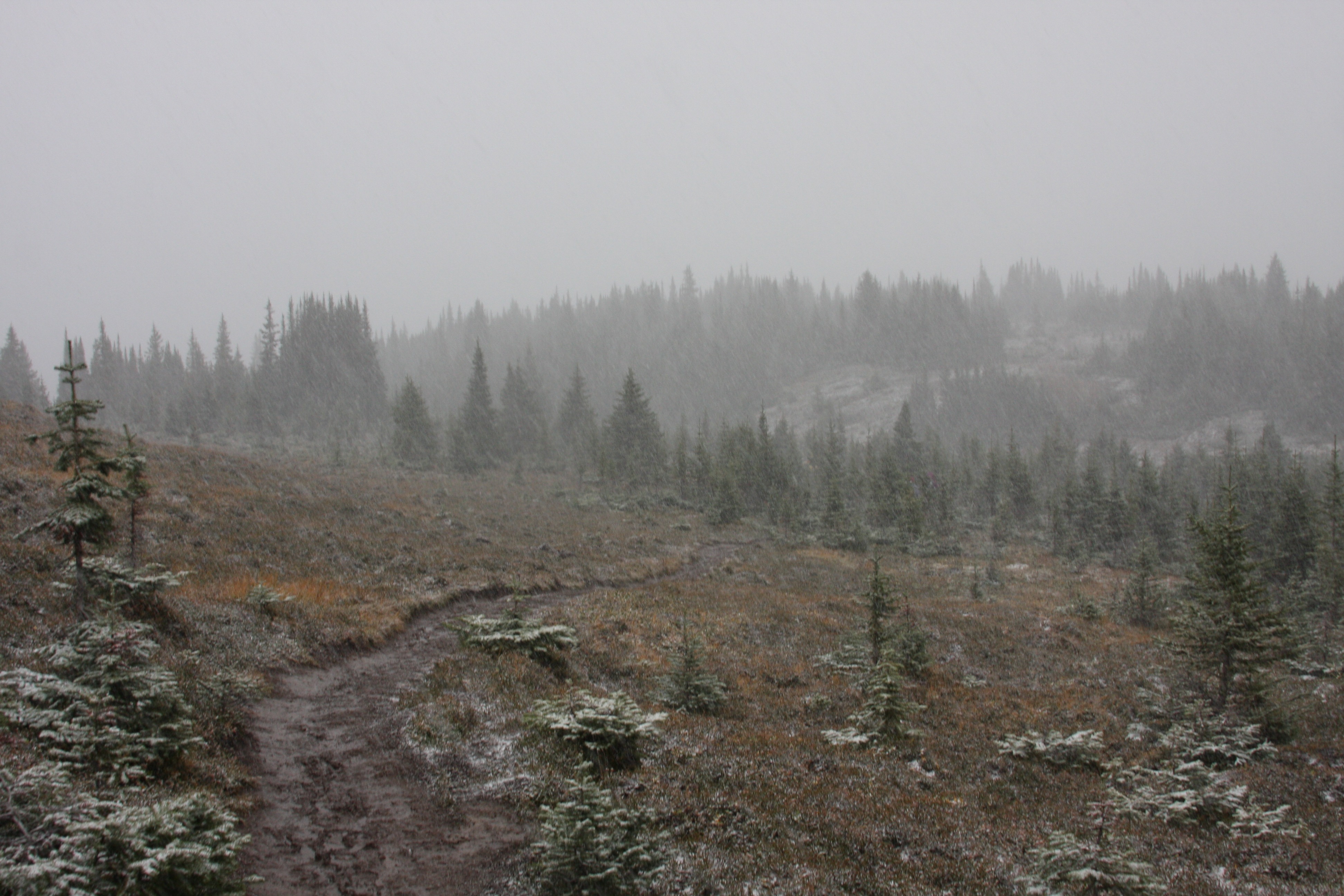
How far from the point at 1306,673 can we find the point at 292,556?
120 feet

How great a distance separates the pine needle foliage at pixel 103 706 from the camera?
23.2 feet

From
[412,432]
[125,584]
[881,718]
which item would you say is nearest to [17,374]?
[412,432]

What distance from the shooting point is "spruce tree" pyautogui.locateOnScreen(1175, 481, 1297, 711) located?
1488cm

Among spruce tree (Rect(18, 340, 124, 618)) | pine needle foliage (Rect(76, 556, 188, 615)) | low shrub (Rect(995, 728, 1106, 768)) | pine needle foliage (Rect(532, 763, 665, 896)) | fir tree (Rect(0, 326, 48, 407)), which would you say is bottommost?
low shrub (Rect(995, 728, 1106, 768))

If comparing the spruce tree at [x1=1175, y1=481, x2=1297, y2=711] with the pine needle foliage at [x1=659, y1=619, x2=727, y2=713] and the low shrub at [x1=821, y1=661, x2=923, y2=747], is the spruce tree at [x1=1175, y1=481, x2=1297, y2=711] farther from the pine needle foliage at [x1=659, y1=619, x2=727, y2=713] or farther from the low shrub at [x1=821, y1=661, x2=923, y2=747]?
the pine needle foliage at [x1=659, y1=619, x2=727, y2=713]

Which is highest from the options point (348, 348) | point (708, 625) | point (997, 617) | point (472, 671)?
point (348, 348)

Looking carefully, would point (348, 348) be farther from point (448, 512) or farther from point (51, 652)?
point (51, 652)

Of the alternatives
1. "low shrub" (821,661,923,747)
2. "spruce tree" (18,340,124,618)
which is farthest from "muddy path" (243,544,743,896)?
"low shrub" (821,661,923,747)

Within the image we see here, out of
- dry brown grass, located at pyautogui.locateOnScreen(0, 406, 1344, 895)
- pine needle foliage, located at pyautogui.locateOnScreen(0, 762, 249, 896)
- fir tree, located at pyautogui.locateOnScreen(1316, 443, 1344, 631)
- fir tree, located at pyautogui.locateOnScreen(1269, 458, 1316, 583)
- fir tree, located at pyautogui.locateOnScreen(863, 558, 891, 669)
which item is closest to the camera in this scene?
pine needle foliage, located at pyautogui.locateOnScreen(0, 762, 249, 896)

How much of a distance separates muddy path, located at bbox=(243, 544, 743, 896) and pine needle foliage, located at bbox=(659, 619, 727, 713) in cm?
606

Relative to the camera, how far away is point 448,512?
45.5m

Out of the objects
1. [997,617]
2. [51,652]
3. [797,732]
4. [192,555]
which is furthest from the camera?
[997,617]

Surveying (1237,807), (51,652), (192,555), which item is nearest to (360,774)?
(51,652)

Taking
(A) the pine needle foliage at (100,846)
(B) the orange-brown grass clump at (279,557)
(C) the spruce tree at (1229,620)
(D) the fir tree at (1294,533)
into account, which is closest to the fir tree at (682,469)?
(B) the orange-brown grass clump at (279,557)
